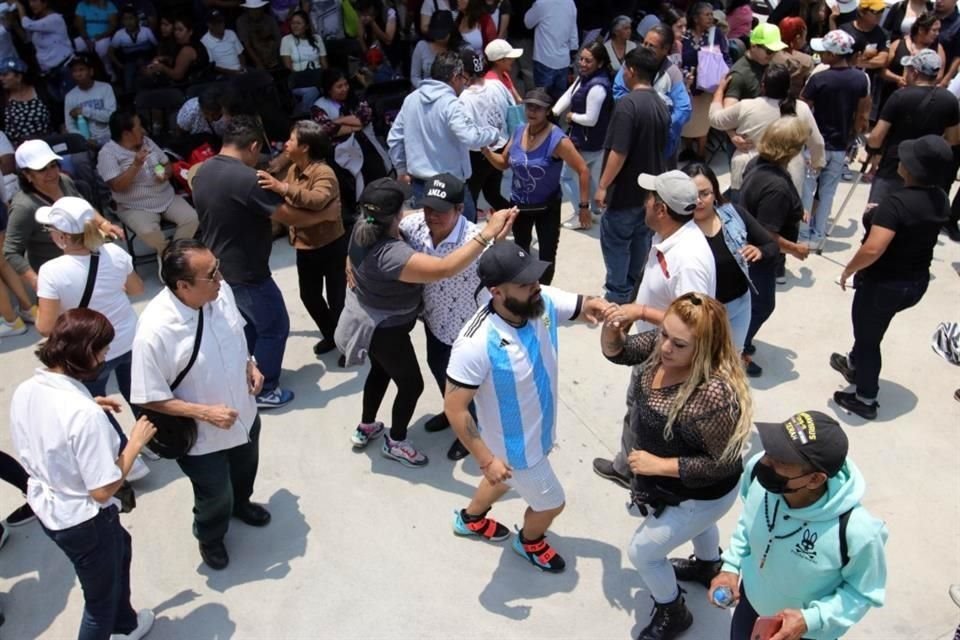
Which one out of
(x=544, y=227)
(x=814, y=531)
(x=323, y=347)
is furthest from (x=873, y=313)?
(x=323, y=347)

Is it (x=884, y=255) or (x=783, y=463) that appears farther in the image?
(x=884, y=255)

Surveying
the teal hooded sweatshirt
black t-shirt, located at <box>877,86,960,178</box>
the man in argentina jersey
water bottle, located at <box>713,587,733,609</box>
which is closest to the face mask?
the teal hooded sweatshirt

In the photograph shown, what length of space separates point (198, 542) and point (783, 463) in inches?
118

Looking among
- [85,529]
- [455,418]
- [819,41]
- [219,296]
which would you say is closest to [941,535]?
[455,418]

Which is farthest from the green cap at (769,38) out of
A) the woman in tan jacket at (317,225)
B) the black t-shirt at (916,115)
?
the woman in tan jacket at (317,225)

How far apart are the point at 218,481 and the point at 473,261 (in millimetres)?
1578

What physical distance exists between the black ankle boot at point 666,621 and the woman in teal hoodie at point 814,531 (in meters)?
0.85

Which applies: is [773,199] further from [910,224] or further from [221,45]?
[221,45]

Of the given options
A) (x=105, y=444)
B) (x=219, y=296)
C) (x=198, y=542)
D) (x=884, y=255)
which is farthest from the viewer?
(x=884, y=255)

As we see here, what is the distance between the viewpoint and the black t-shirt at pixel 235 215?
4.70 meters

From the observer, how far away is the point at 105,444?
10.3 feet

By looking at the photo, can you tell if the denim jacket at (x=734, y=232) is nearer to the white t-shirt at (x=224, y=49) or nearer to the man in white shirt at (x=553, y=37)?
the man in white shirt at (x=553, y=37)

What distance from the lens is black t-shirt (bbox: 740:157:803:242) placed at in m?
5.11

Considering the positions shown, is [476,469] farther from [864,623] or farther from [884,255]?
[884,255]
